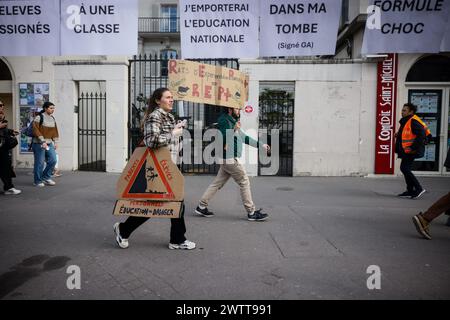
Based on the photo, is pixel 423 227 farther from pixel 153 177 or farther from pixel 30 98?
pixel 30 98

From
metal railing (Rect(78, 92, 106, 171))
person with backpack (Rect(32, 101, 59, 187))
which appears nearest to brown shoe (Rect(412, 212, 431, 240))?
person with backpack (Rect(32, 101, 59, 187))

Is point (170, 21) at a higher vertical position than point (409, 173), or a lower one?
higher

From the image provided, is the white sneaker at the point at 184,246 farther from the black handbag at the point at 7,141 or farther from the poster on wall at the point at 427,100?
the poster on wall at the point at 427,100

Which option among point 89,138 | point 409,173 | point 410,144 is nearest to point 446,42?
point 410,144

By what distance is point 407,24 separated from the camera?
507 cm

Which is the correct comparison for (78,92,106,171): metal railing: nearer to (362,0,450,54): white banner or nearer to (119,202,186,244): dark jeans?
(119,202,186,244): dark jeans

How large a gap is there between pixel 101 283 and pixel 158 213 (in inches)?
40.6

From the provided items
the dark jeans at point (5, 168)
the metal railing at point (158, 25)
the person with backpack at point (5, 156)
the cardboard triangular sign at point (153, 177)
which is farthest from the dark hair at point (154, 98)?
the metal railing at point (158, 25)

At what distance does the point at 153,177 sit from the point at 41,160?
19.3 ft

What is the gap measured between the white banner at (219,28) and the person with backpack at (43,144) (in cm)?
522

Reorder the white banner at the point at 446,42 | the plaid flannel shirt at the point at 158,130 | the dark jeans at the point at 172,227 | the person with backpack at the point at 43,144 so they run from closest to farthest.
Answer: the plaid flannel shirt at the point at 158,130
the dark jeans at the point at 172,227
the white banner at the point at 446,42
the person with backpack at the point at 43,144

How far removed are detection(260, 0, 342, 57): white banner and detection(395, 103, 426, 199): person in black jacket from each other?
377 centimetres

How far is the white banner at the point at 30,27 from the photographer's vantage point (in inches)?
212
